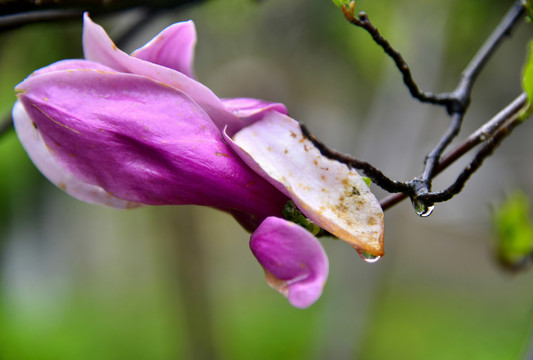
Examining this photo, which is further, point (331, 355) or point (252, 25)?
point (252, 25)

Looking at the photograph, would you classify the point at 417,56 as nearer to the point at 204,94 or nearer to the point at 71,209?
the point at 204,94

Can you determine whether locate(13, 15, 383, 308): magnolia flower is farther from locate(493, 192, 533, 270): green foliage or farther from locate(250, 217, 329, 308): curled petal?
locate(493, 192, 533, 270): green foliage

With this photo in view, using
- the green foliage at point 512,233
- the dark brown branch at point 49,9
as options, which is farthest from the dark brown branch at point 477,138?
the green foliage at point 512,233

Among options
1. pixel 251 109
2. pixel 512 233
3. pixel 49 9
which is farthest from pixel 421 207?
pixel 512 233

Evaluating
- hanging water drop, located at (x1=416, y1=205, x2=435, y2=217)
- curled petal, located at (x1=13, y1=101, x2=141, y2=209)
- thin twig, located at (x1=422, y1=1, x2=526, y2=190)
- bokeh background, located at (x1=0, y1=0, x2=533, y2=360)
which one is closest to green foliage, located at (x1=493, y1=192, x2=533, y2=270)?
bokeh background, located at (x1=0, y1=0, x2=533, y2=360)

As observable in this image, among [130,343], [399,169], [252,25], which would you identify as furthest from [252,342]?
[399,169]

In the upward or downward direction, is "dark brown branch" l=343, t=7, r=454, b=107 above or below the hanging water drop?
above
